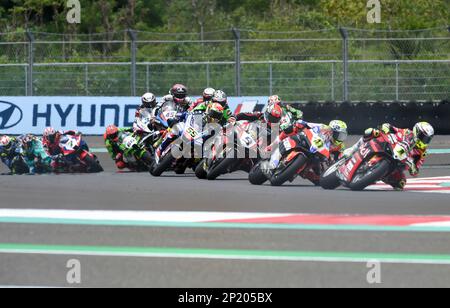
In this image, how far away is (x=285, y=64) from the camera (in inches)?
994

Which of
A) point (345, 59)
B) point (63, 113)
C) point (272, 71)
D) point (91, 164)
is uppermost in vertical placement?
point (345, 59)

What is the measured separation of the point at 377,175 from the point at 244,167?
8.68ft

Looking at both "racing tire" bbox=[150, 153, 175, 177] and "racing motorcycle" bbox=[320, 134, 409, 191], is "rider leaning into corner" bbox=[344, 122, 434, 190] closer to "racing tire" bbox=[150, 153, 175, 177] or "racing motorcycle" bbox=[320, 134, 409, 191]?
"racing motorcycle" bbox=[320, 134, 409, 191]

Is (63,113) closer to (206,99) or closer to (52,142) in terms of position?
(52,142)

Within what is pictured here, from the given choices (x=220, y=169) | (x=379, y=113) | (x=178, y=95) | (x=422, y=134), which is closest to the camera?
(x=422, y=134)

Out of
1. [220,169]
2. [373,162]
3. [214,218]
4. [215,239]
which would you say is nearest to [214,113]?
[220,169]

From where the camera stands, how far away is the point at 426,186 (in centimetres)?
1402

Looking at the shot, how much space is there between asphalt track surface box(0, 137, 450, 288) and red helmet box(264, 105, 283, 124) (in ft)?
3.02

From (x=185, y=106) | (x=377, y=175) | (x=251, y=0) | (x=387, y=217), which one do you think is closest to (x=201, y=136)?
(x=185, y=106)

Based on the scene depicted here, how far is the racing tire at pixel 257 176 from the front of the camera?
46.6 feet

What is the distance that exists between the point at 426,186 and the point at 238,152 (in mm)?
2428

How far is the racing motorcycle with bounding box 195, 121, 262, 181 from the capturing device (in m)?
14.5

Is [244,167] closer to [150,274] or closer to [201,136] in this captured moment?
[201,136]

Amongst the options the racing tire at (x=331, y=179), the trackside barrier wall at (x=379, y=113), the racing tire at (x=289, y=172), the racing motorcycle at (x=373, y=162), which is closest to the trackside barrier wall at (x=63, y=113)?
the trackside barrier wall at (x=379, y=113)
